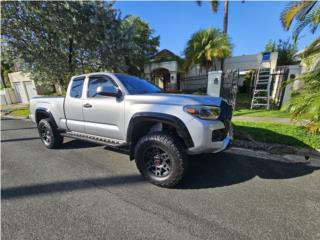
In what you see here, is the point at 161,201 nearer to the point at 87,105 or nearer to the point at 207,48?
the point at 87,105

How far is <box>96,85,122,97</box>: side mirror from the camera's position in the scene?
3.19 meters

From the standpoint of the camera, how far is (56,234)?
207cm

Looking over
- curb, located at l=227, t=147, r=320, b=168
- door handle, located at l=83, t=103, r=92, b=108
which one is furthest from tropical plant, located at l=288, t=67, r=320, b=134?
door handle, located at l=83, t=103, r=92, b=108

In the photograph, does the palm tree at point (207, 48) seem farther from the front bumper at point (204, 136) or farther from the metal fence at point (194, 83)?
the front bumper at point (204, 136)

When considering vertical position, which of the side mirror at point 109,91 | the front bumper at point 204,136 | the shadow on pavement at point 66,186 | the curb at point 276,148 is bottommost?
the shadow on pavement at point 66,186

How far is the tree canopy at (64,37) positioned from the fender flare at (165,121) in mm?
9926

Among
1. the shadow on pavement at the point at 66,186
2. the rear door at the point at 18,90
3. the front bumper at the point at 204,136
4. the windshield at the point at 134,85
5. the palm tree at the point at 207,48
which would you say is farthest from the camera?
the rear door at the point at 18,90

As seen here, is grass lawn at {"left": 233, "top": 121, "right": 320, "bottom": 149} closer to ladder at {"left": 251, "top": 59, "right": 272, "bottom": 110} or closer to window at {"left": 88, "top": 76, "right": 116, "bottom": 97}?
ladder at {"left": 251, "top": 59, "right": 272, "bottom": 110}

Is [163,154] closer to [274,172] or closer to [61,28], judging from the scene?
[274,172]

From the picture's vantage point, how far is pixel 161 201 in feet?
8.55

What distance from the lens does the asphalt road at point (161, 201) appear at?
2062 mm

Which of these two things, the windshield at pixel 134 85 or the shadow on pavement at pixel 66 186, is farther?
the windshield at pixel 134 85

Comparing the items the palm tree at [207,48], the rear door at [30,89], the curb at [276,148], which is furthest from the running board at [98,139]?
the rear door at [30,89]

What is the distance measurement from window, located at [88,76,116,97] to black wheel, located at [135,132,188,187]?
1446mm
